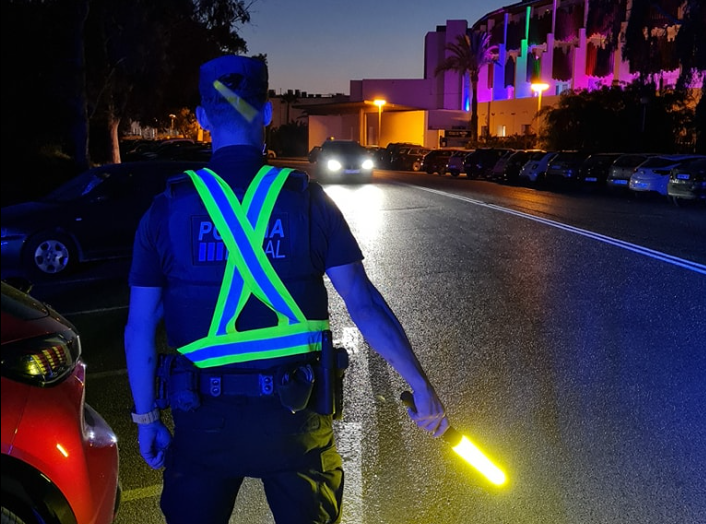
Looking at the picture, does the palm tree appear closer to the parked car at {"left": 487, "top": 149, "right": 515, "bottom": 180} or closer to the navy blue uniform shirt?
the parked car at {"left": 487, "top": 149, "right": 515, "bottom": 180}

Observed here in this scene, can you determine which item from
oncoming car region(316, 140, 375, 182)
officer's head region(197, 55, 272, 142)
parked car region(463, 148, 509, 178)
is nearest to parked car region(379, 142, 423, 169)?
parked car region(463, 148, 509, 178)

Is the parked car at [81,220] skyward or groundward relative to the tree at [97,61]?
groundward

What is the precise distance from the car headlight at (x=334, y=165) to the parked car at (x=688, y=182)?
13.7 meters

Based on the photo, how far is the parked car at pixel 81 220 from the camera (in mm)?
10344

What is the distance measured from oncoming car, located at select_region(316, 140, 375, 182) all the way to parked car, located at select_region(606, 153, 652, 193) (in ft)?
32.2

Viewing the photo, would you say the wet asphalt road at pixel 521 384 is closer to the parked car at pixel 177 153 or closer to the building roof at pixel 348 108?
the parked car at pixel 177 153

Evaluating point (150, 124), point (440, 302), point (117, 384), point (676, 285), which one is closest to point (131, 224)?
point (440, 302)

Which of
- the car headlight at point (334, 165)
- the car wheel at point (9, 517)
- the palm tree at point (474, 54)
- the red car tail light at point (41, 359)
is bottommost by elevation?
the car headlight at point (334, 165)

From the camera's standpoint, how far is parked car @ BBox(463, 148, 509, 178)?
118 ft

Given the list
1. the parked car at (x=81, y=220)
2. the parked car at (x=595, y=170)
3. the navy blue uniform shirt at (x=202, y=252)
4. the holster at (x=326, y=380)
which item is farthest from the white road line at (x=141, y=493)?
the parked car at (x=595, y=170)

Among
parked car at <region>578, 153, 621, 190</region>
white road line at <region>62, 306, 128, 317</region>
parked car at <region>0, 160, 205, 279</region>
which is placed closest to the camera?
white road line at <region>62, 306, 128, 317</region>

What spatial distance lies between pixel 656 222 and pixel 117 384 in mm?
14098

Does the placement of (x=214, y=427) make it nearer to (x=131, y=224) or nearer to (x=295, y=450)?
(x=295, y=450)

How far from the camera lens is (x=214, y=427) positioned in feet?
7.40
